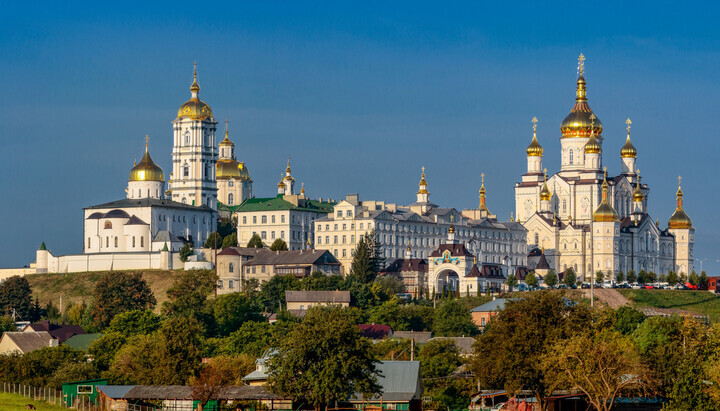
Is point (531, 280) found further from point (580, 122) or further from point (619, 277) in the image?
point (580, 122)

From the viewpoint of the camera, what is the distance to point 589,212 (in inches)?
5906

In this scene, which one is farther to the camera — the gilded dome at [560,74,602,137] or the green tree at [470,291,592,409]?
the gilded dome at [560,74,602,137]

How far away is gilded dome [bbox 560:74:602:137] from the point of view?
15250cm

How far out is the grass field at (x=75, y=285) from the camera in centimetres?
12762

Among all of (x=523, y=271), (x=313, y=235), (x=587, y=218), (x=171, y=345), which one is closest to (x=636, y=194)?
(x=587, y=218)

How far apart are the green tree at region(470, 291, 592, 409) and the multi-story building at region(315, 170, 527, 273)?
68.0m

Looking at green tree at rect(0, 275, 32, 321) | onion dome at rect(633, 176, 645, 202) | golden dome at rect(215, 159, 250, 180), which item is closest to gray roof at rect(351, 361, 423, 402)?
green tree at rect(0, 275, 32, 321)

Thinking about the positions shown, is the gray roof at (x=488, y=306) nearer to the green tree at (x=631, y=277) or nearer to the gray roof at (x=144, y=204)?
the green tree at (x=631, y=277)

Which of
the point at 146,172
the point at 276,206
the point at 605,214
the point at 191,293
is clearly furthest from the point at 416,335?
the point at 146,172

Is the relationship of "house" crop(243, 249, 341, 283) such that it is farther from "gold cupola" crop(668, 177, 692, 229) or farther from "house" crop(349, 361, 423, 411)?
"house" crop(349, 361, 423, 411)

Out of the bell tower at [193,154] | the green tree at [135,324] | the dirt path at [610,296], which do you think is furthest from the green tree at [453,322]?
the bell tower at [193,154]

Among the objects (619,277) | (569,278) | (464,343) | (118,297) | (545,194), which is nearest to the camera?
(464,343)

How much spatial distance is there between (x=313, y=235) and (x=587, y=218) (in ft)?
94.4

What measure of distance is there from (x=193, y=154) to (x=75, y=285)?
83.1 ft
